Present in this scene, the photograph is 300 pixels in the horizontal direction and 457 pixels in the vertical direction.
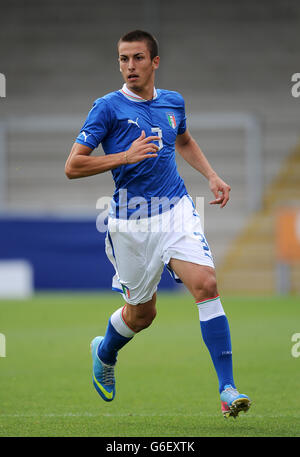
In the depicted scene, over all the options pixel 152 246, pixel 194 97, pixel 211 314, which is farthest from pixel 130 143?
pixel 194 97

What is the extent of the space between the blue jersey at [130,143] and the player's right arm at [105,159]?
0.18 meters

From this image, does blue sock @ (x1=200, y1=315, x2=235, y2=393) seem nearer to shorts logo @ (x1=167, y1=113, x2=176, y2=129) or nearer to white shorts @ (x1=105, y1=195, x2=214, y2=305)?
white shorts @ (x1=105, y1=195, x2=214, y2=305)

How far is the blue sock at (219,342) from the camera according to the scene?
4.86 meters

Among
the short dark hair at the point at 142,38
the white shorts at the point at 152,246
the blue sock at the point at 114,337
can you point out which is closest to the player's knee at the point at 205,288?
the white shorts at the point at 152,246

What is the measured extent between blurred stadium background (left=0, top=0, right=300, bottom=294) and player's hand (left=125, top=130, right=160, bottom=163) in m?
14.3

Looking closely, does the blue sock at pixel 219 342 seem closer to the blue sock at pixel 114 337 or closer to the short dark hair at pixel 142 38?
the blue sock at pixel 114 337

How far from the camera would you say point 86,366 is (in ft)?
25.3

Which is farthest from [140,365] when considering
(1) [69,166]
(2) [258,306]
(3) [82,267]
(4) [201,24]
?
(4) [201,24]

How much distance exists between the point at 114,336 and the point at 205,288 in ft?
3.42

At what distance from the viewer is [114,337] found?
5691 mm

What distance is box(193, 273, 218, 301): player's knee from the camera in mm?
4898

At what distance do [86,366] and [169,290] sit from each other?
9.05m

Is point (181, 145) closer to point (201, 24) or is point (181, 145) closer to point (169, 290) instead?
point (169, 290)

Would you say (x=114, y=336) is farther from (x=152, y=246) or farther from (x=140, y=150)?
(x=140, y=150)
